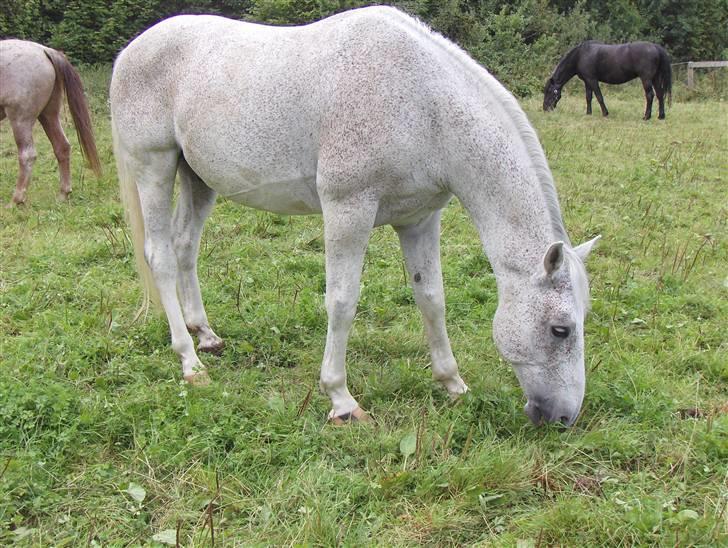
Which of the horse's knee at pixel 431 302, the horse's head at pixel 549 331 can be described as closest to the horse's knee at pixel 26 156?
the horse's knee at pixel 431 302

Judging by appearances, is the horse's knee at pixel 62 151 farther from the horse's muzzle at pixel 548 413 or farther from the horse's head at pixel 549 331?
the horse's muzzle at pixel 548 413

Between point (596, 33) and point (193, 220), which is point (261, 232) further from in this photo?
point (596, 33)

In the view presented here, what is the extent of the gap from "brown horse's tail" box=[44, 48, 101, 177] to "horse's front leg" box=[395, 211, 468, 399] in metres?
4.78

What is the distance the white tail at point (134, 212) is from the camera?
378 cm

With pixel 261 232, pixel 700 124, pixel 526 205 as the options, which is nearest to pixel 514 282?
pixel 526 205

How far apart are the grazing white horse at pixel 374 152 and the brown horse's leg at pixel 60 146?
3980mm

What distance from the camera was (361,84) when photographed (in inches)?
109

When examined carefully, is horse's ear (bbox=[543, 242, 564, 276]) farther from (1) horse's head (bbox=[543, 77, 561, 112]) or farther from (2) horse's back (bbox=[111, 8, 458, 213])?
(1) horse's head (bbox=[543, 77, 561, 112])

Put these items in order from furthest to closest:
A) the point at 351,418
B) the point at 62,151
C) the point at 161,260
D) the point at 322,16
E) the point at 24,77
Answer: the point at 322,16 → the point at 62,151 → the point at 24,77 → the point at 161,260 → the point at 351,418

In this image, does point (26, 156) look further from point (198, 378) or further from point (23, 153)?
point (198, 378)

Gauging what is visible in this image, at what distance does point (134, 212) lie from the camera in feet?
12.7

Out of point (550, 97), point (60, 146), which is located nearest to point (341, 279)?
point (60, 146)

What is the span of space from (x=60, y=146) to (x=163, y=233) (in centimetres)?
441

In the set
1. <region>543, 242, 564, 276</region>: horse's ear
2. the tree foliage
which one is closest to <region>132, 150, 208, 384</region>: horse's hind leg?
<region>543, 242, 564, 276</region>: horse's ear
